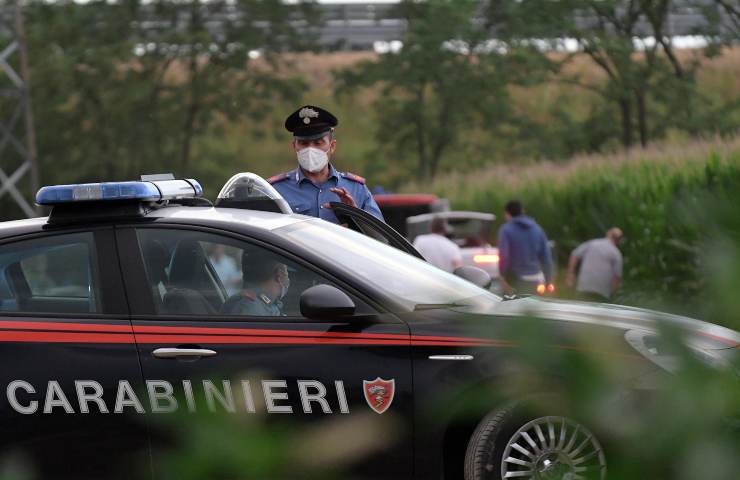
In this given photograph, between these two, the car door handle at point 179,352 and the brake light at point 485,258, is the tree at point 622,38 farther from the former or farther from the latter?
the car door handle at point 179,352

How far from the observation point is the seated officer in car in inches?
199

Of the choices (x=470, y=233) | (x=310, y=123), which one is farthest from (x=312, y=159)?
(x=470, y=233)

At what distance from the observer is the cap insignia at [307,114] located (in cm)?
682

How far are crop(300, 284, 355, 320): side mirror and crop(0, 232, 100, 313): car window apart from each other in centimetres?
74

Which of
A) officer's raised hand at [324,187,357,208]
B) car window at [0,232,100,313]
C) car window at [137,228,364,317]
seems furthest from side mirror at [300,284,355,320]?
officer's raised hand at [324,187,357,208]

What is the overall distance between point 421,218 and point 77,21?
91.8ft

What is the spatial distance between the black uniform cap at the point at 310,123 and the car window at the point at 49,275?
1.81m

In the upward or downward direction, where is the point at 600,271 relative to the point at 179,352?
downward

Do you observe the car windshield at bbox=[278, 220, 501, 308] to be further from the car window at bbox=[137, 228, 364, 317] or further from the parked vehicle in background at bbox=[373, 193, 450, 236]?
the parked vehicle in background at bbox=[373, 193, 450, 236]

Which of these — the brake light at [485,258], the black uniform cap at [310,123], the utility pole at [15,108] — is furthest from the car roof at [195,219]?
the utility pole at [15,108]

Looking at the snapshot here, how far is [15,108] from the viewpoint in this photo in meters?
47.3

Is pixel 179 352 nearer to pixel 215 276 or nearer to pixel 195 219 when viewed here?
pixel 215 276

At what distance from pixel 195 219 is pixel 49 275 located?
1.75 feet

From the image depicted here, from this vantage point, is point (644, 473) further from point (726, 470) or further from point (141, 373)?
point (141, 373)
